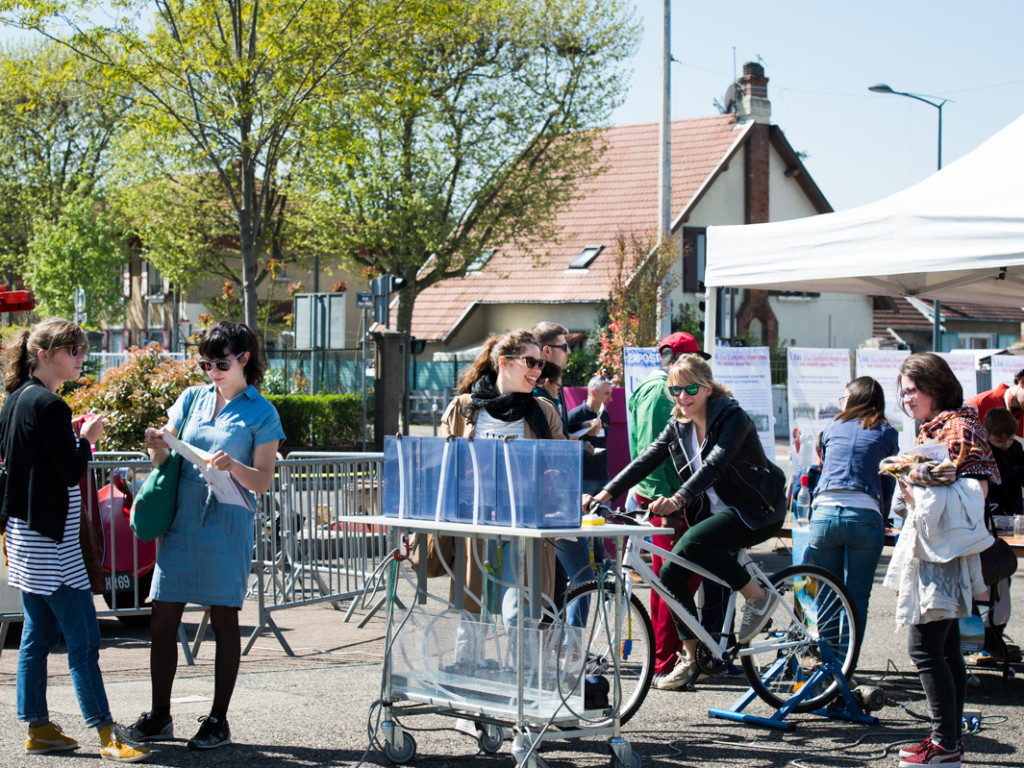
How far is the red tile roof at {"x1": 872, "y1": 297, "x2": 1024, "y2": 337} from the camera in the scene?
44562mm

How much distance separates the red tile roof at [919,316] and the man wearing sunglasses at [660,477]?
38551mm

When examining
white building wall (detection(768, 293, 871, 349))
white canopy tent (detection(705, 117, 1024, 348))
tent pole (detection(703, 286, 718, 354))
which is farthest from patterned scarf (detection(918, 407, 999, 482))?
white building wall (detection(768, 293, 871, 349))

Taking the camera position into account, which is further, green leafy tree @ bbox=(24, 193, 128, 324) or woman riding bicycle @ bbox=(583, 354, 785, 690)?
green leafy tree @ bbox=(24, 193, 128, 324)

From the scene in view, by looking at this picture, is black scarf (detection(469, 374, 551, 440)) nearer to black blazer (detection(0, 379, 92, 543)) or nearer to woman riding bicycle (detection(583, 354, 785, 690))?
woman riding bicycle (detection(583, 354, 785, 690))

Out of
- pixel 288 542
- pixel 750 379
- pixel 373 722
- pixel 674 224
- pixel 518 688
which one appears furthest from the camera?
pixel 674 224

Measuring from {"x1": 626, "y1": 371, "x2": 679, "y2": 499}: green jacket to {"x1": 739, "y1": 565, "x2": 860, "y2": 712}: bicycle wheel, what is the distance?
110 cm

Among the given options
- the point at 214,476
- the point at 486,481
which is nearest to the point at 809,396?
the point at 486,481

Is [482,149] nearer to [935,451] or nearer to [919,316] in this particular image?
[919,316]

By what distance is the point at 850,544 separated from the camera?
20.6ft

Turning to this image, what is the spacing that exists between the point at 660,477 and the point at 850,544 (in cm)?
129

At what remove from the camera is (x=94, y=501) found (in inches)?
227

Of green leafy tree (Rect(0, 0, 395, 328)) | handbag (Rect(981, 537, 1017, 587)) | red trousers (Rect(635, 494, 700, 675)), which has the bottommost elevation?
red trousers (Rect(635, 494, 700, 675))

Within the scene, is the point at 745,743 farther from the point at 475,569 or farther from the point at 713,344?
the point at 713,344

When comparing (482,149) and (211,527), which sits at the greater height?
(482,149)
